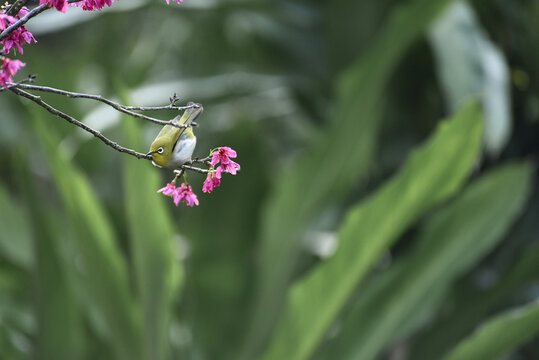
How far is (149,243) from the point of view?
2.31 ft

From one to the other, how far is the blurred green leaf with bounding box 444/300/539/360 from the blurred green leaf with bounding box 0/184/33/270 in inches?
20.3

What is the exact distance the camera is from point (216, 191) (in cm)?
93

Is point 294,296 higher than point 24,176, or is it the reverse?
point 24,176

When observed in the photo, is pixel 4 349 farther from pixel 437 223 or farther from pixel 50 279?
pixel 437 223

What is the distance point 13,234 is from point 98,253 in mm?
237

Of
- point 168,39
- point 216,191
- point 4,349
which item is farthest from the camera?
point 168,39

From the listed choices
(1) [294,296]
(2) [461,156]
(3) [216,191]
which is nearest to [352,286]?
(1) [294,296]

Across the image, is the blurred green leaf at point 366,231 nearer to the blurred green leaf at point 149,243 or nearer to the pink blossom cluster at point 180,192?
the blurred green leaf at point 149,243

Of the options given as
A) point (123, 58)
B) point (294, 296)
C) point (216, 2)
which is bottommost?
point (294, 296)

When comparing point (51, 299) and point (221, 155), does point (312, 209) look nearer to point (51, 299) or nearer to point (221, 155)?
point (51, 299)

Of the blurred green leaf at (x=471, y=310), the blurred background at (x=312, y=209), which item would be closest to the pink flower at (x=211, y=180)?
the blurred background at (x=312, y=209)

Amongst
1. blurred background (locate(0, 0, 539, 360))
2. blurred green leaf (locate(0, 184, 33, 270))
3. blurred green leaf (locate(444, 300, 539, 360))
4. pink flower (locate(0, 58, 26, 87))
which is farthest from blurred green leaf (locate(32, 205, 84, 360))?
pink flower (locate(0, 58, 26, 87))

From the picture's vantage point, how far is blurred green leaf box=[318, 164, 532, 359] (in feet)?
2.48

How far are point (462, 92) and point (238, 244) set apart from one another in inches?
13.3
